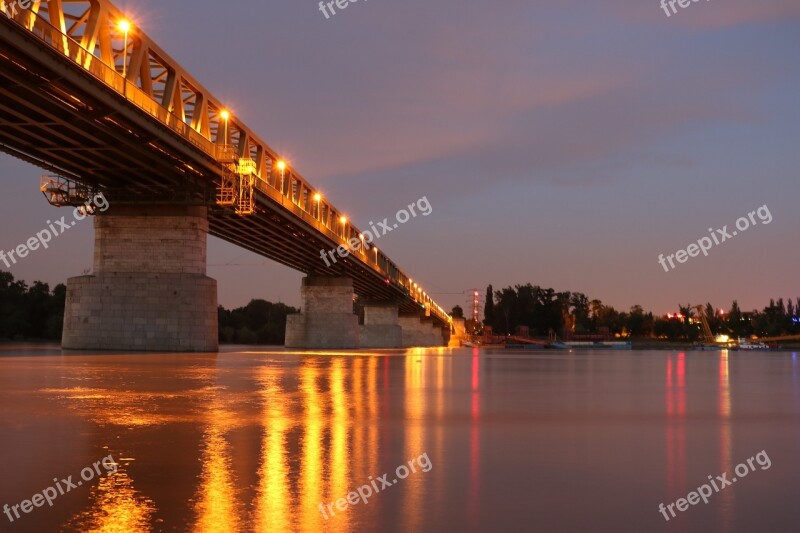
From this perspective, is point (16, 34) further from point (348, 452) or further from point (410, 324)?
point (410, 324)

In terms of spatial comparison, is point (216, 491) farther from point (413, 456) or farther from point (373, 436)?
point (373, 436)

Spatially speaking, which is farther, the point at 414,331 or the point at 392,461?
the point at 414,331

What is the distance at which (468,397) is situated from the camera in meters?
18.1

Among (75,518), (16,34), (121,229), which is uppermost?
(16,34)

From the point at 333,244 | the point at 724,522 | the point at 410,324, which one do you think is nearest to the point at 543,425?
the point at 724,522

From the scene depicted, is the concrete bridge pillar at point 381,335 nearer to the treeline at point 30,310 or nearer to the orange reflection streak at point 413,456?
the treeline at point 30,310

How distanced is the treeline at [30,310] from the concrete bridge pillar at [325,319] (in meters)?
46.1

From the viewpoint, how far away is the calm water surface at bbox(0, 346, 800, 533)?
612 centimetres

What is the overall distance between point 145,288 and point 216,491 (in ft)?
153

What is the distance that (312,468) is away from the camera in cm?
810

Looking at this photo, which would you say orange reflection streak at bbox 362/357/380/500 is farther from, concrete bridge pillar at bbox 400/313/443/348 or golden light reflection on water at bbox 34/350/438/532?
concrete bridge pillar at bbox 400/313/443/348

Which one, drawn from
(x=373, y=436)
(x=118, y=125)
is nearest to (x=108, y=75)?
(x=118, y=125)

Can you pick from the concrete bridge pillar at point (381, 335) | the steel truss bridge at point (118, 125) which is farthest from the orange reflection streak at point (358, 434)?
the concrete bridge pillar at point (381, 335)

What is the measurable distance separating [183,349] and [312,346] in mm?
47379
